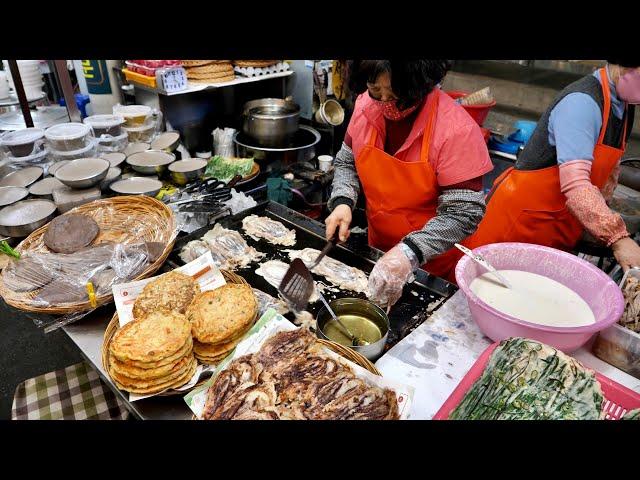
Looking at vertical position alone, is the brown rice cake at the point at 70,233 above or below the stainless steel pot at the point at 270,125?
below

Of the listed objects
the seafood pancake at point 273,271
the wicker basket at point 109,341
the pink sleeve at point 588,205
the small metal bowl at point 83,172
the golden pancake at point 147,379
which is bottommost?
the seafood pancake at point 273,271

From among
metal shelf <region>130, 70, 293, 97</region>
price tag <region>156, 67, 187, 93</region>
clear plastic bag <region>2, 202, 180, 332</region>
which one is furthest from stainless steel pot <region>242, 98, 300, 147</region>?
clear plastic bag <region>2, 202, 180, 332</region>

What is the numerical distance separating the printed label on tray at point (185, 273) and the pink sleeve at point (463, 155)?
132cm

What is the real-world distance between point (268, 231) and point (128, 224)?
0.88 meters

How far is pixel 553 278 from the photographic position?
1.90 metres

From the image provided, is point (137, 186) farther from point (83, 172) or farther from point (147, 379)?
point (147, 379)

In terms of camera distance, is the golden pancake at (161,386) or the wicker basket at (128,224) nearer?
the golden pancake at (161,386)

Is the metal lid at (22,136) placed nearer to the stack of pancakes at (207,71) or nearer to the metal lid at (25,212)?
the metal lid at (25,212)

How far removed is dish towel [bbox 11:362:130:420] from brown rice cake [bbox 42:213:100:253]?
0.70 meters

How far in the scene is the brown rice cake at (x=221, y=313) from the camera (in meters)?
1.60

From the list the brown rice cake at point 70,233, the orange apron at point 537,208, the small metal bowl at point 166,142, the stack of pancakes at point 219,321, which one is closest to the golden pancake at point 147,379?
the stack of pancakes at point 219,321

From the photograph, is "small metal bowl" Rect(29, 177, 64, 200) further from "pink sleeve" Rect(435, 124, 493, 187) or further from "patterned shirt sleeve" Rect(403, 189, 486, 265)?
"pink sleeve" Rect(435, 124, 493, 187)

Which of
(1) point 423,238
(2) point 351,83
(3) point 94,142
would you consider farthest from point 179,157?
(1) point 423,238

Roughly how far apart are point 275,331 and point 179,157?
2759 mm
